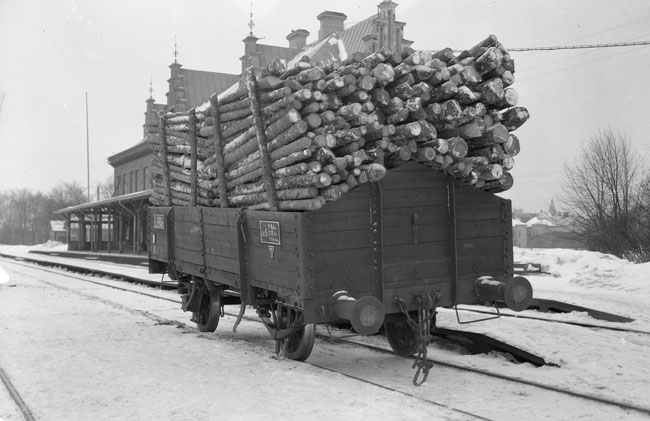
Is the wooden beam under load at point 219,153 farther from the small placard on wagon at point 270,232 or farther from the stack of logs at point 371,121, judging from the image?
the small placard on wagon at point 270,232

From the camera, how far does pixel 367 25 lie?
40.2 meters

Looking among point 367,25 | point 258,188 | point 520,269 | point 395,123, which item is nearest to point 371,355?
point 258,188

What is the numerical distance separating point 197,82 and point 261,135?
43825 millimetres

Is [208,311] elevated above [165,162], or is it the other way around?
[165,162]

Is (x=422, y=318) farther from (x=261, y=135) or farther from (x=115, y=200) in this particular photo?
(x=115, y=200)

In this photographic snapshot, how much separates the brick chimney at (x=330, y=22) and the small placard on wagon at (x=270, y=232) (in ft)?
131

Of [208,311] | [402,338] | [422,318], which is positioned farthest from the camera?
[208,311]

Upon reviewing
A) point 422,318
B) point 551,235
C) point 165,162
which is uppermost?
point 165,162

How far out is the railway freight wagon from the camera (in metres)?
6.05

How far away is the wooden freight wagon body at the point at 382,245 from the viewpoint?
6086mm

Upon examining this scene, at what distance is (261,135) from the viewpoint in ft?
22.5

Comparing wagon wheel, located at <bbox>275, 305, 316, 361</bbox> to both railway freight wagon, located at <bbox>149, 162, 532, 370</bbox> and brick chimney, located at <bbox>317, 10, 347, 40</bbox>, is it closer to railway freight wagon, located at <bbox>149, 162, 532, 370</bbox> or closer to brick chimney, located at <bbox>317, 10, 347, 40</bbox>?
railway freight wagon, located at <bbox>149, 162, 532, 370</bbox>

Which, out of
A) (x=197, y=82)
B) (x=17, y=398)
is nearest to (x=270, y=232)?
(x=17, y=398)

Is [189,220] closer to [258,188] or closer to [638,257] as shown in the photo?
[258,188]
